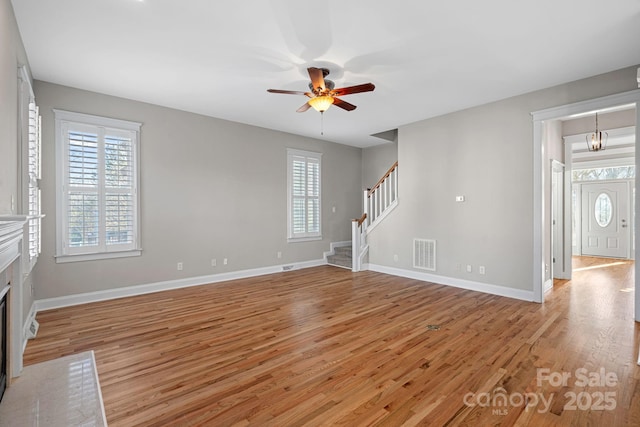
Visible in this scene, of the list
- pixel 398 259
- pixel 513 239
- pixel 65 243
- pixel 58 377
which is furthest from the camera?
pixel 398 259

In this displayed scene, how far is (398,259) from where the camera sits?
6410mm

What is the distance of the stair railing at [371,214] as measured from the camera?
267 inches

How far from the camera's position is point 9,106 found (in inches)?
105

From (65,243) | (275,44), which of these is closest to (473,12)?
(275,44)

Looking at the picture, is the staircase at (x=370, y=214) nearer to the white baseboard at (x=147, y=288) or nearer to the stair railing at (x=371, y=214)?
the stair railing at (x=371, y=214)

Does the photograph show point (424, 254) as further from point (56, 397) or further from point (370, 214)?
point (56, 397)

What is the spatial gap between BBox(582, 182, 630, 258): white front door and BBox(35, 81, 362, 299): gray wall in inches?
312

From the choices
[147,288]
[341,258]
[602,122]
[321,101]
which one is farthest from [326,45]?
[602,122]

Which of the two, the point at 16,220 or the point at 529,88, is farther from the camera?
the point at 529,88

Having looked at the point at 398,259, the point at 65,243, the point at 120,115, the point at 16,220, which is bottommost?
the point at 398,259

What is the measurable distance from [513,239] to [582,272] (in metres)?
3.24

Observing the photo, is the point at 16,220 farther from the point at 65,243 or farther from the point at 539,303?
the point at 539,303

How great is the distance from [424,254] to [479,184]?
1.63 m

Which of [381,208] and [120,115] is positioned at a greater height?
[120,115]
